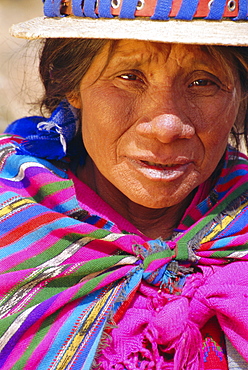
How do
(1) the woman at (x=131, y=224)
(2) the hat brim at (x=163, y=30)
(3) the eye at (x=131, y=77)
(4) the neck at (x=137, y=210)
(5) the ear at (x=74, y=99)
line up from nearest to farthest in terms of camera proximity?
(2) the hat brim at (x=163, y=30), (1) the woman at (x=131, y=224), (3) the eye at (x=131, y=77), (5) the ear at (x=74, y=99), (4) the neck at (x=137, y=210)

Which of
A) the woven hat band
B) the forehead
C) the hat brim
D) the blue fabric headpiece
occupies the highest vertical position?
the woven hat band

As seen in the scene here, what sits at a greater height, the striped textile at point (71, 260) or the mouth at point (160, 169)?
the mouth at point (160, 169)

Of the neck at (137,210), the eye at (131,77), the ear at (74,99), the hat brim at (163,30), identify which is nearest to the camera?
the hat brim at (163,30)

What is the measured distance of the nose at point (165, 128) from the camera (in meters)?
1.74

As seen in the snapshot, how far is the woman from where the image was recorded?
1.71 metres

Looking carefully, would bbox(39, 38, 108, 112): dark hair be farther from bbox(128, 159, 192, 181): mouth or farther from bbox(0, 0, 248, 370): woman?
bbox(128, 159, 192, 181): mouth

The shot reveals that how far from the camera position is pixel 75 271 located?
1.84 metres

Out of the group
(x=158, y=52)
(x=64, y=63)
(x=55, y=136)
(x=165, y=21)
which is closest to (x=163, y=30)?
(x=165, y=21)

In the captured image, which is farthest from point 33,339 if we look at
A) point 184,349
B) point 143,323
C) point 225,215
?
point 225,215

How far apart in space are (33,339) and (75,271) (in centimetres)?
26

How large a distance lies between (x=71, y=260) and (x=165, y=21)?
33.4 inches

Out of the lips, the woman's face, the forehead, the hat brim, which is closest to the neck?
the woman's face

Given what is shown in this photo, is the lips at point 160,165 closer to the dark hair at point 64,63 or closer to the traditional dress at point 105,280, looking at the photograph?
the traditional dress at point 105,280

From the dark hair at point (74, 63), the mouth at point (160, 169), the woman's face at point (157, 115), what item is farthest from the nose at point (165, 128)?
the dark hair at point (74, 63)
